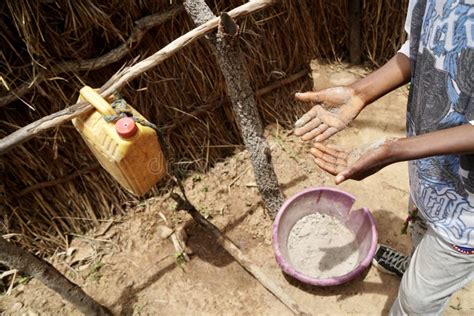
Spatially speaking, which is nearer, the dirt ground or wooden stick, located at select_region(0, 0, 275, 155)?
wooden stick, located at select_region(0, 0, 275, 155)

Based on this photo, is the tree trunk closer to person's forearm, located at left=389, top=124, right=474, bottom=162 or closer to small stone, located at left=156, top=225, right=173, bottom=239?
small stone, located at left=156, top=225, right=173, bottom=239

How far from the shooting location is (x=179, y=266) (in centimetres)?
231

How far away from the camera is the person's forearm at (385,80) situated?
1.34 meters

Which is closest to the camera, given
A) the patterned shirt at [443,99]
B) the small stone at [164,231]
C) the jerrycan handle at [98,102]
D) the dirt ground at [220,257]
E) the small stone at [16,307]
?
the patterned shirt at [443,99]

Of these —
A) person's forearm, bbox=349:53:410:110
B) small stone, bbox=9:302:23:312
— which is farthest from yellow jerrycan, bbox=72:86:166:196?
small stone, bbox=9:302:23:312

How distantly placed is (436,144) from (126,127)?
0.99m

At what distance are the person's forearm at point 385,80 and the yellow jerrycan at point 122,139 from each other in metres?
0.80

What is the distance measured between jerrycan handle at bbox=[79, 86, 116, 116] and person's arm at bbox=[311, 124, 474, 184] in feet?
2.54

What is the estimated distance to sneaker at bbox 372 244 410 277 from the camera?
2078mm

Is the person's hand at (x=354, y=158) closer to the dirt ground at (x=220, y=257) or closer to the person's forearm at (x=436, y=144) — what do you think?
the person's forearm at (x=436, y=144)

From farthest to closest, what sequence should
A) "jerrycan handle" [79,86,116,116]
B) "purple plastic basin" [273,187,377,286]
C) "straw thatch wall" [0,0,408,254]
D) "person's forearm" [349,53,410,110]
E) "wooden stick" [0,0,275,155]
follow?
"purple plastic basin" [273,187,377,286]
"straw thatch wall" [0,0,408,254]
"wooden stick" [0,0,275,155]
"jerrycan handle" [79,86,116,116]
"person's forearm" [349,53,410,110]

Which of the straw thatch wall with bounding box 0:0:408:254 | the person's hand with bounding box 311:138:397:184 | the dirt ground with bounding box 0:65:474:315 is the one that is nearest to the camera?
the person's hand with bounding box 311:138:397:184

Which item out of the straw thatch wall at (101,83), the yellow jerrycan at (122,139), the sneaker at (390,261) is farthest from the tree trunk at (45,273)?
the sneaker at (390,261)

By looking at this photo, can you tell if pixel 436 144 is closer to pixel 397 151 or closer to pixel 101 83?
pixel 397 151
